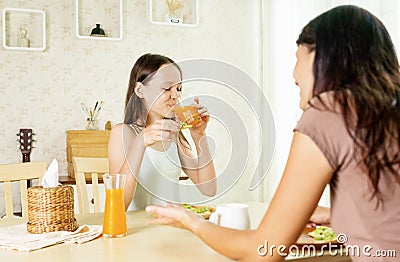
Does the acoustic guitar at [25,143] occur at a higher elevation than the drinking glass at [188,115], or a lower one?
lower

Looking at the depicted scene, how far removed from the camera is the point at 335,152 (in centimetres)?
112

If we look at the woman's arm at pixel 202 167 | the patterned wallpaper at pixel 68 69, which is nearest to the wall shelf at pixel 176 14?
the patterned wallpaper at pixel 68 69

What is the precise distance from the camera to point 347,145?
1123 mm

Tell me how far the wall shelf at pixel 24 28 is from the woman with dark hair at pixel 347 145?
10.2 feet

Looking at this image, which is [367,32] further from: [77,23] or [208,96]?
[208,96]

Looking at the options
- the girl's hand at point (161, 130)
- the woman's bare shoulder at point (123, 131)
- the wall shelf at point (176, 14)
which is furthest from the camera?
the wall shelf at point (176, 14)

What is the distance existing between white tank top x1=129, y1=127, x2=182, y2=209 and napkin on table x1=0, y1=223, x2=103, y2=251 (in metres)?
0.59

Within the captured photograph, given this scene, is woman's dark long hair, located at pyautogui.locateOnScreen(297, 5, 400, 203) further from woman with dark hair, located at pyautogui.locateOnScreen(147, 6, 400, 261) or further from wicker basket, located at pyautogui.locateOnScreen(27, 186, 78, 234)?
wicker basket, located at pyautogui.locateOnScreen(27, 186, 78, 234)

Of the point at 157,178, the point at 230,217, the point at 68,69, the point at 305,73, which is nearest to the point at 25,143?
the point at 68,69

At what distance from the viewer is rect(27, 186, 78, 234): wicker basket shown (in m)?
1.71

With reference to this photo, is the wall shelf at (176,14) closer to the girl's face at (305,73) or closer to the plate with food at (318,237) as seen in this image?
the plate with food at (318,237)

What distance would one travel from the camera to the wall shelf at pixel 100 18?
413 centimetres

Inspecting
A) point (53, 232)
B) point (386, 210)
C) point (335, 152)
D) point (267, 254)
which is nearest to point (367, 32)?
point (335, 152)

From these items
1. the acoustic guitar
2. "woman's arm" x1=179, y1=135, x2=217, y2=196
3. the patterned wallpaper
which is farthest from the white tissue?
the patterned wallpaper
